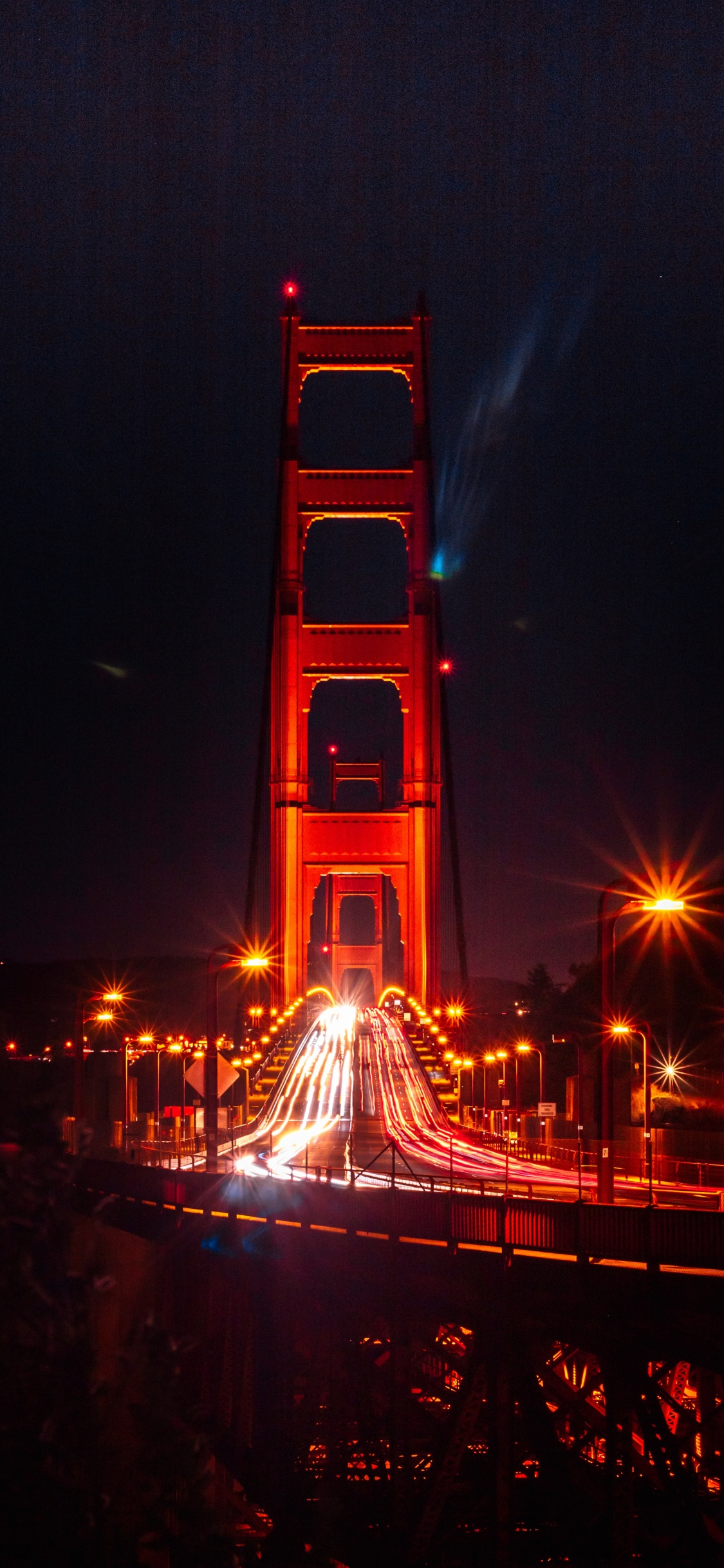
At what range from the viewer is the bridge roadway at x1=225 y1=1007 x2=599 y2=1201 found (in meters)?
29.4

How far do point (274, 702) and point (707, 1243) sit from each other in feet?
201

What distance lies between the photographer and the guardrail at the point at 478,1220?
1712 centimetres

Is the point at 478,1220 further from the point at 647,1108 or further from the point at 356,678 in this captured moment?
the point at 356,678

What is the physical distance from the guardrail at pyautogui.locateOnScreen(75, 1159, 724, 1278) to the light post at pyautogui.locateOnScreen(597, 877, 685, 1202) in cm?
230

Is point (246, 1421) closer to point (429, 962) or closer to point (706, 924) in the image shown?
point (706, 924)

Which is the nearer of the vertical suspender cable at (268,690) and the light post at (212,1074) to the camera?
the light post at (212,1074)

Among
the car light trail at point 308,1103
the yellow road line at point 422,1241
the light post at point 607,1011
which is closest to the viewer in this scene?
the yellow road line at point 422,1241

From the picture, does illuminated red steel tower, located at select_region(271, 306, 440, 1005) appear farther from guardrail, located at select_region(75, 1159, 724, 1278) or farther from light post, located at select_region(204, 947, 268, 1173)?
guardrail, located at select_region(75, 1159, 724, 1278)

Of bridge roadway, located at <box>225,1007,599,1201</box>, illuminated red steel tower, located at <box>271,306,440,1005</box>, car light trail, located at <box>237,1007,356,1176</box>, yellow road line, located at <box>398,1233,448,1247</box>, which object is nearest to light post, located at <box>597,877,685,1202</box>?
bridge roadway, located at <box>225,1007,599,1201</box>

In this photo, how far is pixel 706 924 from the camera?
52.8 metres

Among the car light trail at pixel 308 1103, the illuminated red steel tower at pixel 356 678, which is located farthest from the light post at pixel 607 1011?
the illuminated red steel tower at pixel 356 678

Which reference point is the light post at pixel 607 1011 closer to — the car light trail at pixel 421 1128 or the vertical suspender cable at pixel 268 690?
the car light trail at pixel 421 1128

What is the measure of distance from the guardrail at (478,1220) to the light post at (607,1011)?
2303 mm

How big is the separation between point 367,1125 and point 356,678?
120 feet
